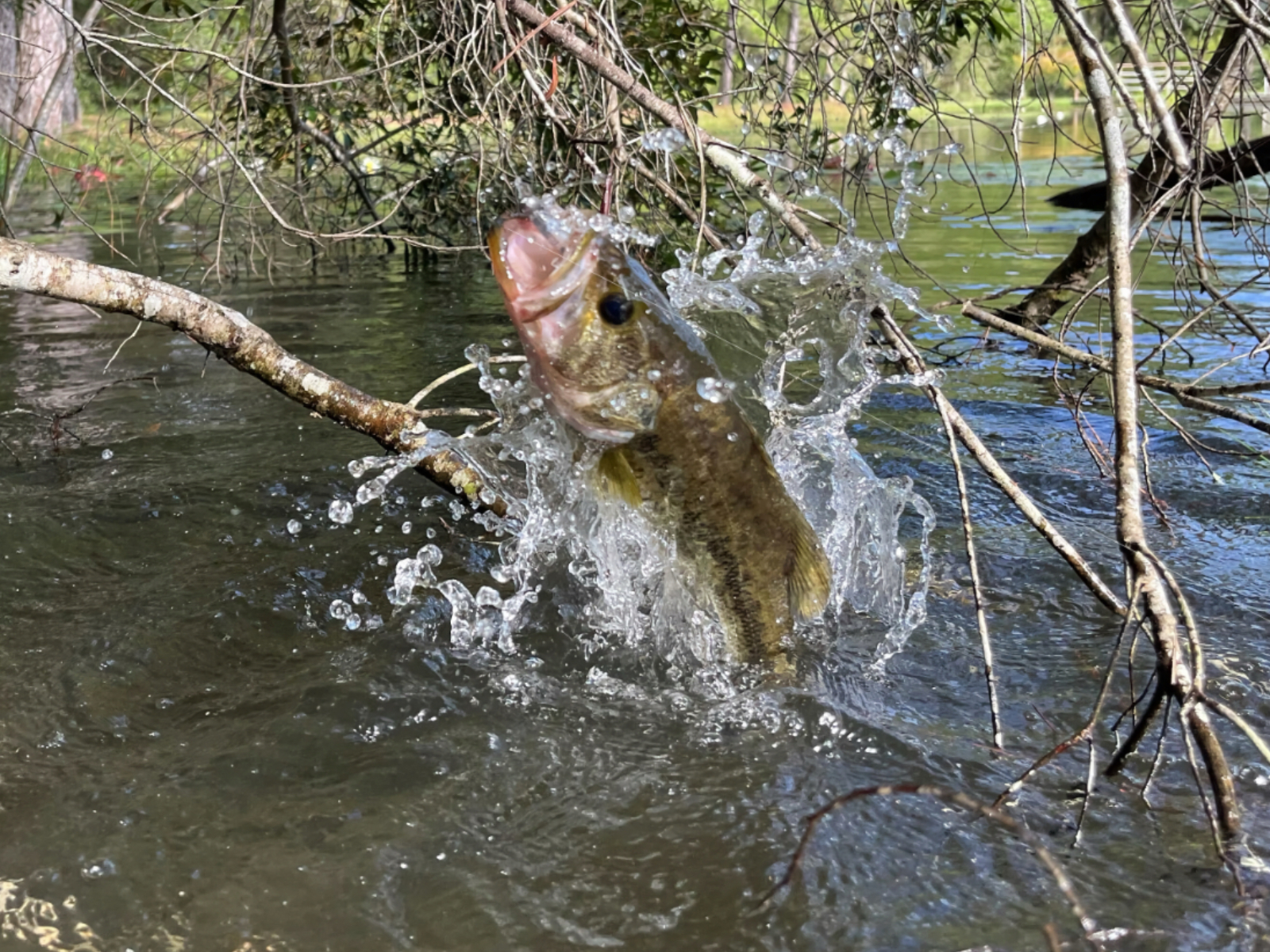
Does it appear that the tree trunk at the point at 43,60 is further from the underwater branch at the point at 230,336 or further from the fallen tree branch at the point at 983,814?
the fallen tree branch at the point at 983,814

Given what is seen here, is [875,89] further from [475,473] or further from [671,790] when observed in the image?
[671,790]

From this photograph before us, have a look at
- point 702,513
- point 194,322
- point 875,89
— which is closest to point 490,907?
point 702,513

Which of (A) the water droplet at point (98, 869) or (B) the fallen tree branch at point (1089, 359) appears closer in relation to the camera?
(A) the water droplet at point (98, 869)

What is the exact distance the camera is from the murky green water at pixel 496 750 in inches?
90.2

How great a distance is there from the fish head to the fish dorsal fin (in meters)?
0.09

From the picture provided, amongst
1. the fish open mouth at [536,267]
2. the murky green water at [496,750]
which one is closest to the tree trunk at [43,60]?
the murky green water at [496,750]

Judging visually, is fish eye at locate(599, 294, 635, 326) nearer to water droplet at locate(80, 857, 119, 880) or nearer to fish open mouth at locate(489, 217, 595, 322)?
fish open mouth at locate(489, 217, 595, 322)

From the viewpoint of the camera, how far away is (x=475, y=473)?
13.0ft

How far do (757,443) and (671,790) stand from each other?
3.12ft

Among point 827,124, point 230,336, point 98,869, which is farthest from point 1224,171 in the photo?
point 98,869

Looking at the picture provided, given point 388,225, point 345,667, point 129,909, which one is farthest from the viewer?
point 388,225

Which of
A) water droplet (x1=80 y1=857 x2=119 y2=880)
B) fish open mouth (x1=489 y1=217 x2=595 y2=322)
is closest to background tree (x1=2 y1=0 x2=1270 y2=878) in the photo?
fish open mouth (x1=489 y1=217 x2=595 y2=322)

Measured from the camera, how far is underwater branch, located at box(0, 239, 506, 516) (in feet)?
10.3

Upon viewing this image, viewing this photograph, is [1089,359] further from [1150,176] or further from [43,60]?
[43,60]
